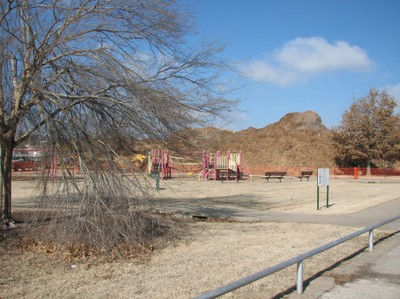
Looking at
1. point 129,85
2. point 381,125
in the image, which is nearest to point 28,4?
point 129,85

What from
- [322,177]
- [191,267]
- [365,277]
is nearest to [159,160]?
[322,177]

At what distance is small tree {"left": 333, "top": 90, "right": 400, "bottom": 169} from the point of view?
51.6 metres

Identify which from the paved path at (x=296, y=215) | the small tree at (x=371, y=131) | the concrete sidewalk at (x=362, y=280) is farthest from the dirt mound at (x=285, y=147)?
the concrete sidewalk at (x=362, y=280)

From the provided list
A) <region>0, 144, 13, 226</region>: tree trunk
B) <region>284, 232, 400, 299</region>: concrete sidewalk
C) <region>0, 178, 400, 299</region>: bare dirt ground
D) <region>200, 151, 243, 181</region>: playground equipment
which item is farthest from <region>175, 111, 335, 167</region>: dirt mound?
<region>284, 232, 400, 299</region>: concrete sidewalk

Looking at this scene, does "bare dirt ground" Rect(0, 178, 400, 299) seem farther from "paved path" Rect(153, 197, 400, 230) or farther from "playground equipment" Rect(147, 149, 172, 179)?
"playground equipment" Rect(147, 149, 172, 179)

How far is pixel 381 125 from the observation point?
52156 millimetres

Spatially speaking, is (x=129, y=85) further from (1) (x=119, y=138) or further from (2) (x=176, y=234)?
(2) (x=176, y=234)

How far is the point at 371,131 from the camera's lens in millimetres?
52375

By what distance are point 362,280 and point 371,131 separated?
48538 mm

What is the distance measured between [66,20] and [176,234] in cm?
524

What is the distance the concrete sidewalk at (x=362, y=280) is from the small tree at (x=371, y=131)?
4578 cm

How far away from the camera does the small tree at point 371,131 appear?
51625 mm

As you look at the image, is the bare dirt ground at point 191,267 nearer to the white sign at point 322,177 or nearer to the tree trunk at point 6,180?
→ the tree trunk at point 6,180

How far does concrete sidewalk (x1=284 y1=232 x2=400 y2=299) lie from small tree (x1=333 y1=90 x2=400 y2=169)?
4578cm
